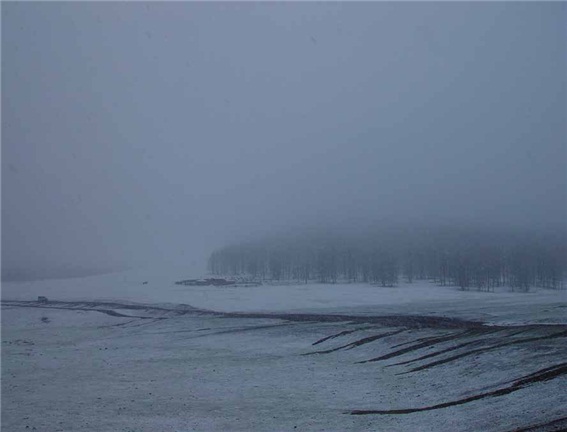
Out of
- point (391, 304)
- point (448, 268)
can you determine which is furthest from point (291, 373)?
point (448, 268)

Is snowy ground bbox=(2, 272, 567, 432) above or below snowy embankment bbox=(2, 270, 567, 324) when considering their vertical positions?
below

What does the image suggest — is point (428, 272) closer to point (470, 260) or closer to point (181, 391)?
point (470, 260)

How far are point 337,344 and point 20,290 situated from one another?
366 ft

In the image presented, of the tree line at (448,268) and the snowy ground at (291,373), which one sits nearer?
the snowy ground at (291,373)

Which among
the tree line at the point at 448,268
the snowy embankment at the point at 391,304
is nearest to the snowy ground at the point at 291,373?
the snowy embankment at the point at 391,304

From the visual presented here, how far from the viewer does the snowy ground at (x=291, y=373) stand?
2331cm

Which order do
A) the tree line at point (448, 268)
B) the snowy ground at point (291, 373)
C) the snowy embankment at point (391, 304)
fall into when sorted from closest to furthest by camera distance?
the snowy ground at point (291, 373), the snowy embankment at point (391, 304), the tree line at point (448, 268)

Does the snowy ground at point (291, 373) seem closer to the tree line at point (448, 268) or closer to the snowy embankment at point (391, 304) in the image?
the snowy embankment at point (391, 304)

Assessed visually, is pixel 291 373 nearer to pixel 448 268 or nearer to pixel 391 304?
pixel 391 304

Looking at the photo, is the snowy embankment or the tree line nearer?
the snowy embankment

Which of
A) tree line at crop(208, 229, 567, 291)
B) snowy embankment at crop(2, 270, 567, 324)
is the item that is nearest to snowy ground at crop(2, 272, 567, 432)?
snowy embankment at crop(2, 270, 567, 324)

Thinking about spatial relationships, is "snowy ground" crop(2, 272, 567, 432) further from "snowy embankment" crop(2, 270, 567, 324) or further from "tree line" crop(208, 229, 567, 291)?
"tree line" crop(208, 229, 567, 291)

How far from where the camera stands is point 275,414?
80.2 ft

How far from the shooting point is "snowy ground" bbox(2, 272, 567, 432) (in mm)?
23312
